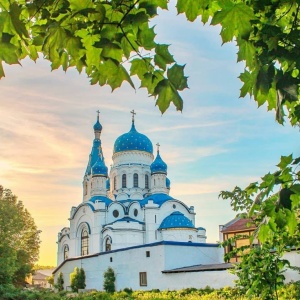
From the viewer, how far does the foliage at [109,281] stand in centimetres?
2680

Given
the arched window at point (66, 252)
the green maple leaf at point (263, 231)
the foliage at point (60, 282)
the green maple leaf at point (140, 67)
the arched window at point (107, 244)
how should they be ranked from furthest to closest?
the arched window at point (66, 252)
the arched window at point (107, 244)
the foliage at point (60, 282)
the green maple leaf at point (263, 231)
the green maple leaf at point (140, 67)

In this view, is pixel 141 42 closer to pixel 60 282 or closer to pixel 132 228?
pixel 132 228

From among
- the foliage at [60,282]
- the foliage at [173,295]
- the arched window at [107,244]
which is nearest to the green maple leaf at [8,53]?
the foliage at [173,295]

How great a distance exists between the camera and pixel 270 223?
7.41 ft

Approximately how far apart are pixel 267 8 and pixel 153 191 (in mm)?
37225

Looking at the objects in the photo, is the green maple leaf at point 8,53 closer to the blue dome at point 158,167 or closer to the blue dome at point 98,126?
the blue dome at point 158,167

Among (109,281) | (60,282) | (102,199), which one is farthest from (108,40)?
(102,199)

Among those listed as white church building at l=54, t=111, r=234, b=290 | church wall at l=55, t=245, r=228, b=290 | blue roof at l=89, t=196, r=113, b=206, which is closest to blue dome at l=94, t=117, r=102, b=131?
white church building at l=54, t=111, r=234, b=290

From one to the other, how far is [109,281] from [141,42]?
26.5 m

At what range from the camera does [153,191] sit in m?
39.1

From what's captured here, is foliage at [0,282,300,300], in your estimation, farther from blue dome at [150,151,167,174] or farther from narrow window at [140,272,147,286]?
blue dome at [150,151,167,174]

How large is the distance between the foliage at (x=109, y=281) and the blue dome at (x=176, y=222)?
8848 mm

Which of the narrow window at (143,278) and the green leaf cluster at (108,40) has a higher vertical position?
the green leaf cluster at (108,40)

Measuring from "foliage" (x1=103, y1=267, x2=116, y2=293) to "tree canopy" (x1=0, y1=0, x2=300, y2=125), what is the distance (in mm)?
26301
